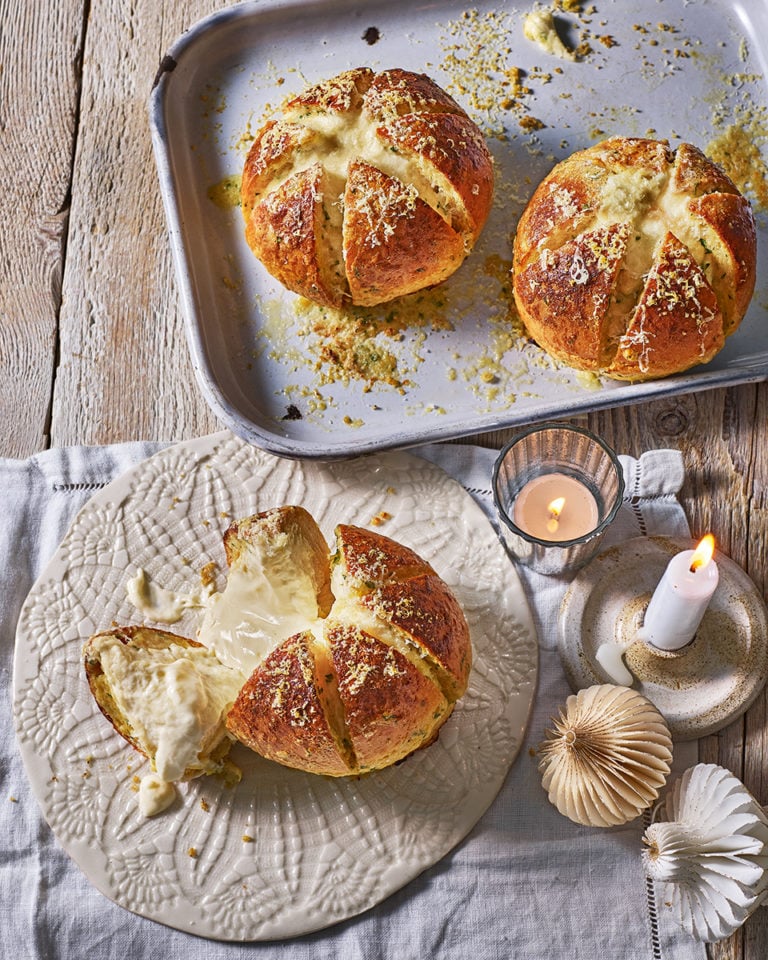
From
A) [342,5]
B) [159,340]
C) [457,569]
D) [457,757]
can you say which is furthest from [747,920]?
[342,5]

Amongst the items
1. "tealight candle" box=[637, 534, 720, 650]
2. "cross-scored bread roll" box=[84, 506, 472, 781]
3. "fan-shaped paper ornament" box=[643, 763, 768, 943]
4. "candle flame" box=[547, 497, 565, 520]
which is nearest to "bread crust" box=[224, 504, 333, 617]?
"cross-scored bread roll" box=[84, 506, 472, 781]

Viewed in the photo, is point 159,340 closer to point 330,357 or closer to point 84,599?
point 330,357

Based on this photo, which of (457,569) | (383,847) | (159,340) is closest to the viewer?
(383,847)

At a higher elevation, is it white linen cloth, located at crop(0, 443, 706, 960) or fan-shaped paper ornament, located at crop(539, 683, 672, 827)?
fan-shaped paper ornament, located at crop(539, 683, 672, 827)

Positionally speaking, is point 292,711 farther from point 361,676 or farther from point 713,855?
point 713,855

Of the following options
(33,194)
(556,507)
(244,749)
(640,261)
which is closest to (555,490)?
(556,507)

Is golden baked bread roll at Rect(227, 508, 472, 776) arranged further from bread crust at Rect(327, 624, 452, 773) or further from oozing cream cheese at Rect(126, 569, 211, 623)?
oozing cream cheese at Rect(126, 569, 211, 623)
